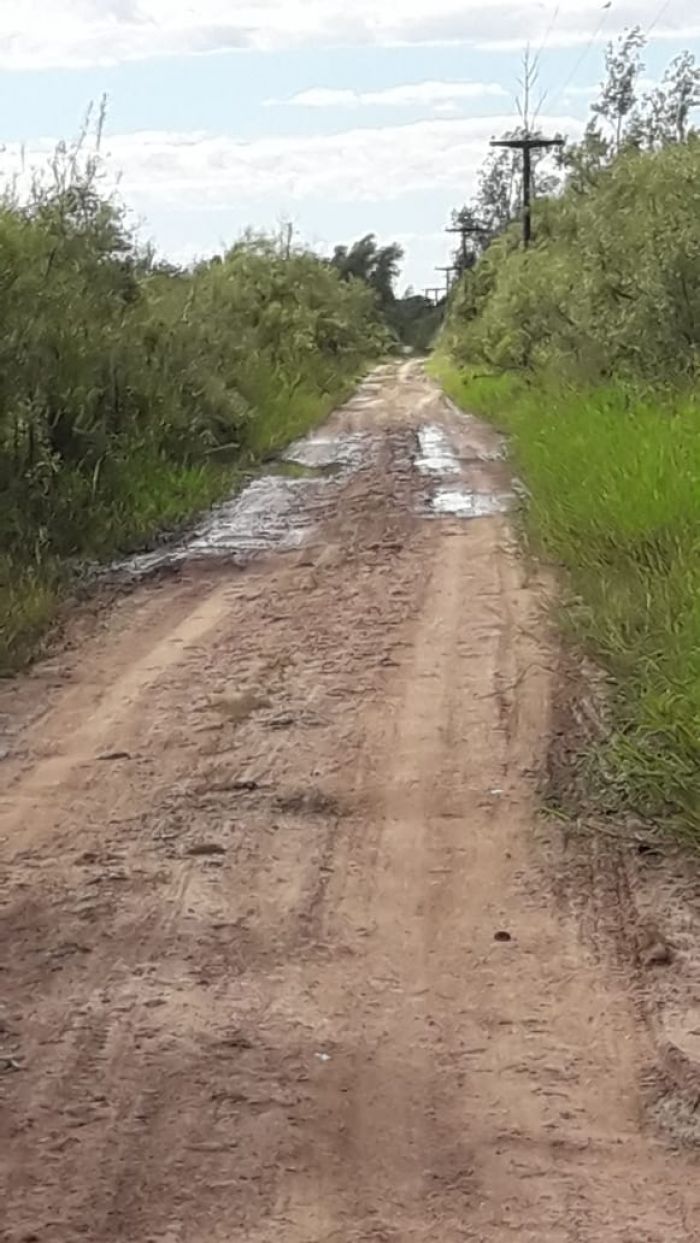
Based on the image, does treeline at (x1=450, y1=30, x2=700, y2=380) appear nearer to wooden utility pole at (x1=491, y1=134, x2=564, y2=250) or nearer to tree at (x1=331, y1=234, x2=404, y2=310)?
wooden utility pole at (x1=491, y1=134, x2=564, y2=250)

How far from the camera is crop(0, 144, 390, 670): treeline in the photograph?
41.2ft

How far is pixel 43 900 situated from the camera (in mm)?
5414

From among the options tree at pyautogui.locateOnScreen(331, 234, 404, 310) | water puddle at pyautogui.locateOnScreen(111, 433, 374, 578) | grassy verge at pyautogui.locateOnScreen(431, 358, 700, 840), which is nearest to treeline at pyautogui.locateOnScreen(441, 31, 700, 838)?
grassy verge at pyautogui.locateOnScreen(431, 358, 700, 840)

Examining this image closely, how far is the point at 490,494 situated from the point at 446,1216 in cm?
1310

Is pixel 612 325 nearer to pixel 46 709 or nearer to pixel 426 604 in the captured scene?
pixel 426 604

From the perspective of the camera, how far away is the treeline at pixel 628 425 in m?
6.44

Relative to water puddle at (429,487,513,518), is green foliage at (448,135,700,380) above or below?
above

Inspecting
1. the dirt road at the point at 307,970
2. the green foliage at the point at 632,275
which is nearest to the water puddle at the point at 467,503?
the green foliage at the point at 632,275

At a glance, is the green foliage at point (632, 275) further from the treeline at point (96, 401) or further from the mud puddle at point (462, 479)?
the treeline at point (96, 401)

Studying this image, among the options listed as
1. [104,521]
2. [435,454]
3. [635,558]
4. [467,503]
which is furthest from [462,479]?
[635,558]

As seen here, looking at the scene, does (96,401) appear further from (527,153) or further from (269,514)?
(527,153)

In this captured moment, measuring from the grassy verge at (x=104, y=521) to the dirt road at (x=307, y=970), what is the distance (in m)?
1.03

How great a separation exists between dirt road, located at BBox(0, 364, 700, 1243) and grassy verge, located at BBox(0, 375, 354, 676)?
3.37ft

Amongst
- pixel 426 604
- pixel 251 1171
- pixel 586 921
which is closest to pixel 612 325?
pixel 426 604
